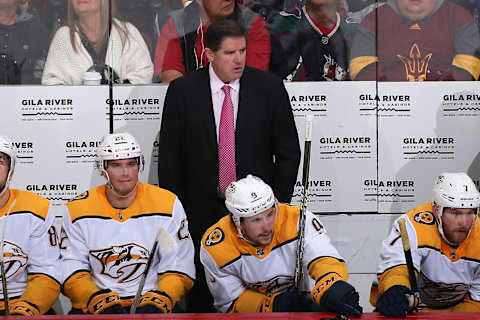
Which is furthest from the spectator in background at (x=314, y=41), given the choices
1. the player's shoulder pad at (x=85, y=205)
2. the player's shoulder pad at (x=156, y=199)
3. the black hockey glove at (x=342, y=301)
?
the black hockey glove at (x=342, y=301)

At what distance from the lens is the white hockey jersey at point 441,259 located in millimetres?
4125

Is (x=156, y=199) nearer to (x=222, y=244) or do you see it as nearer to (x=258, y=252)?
(x=222, y=244)

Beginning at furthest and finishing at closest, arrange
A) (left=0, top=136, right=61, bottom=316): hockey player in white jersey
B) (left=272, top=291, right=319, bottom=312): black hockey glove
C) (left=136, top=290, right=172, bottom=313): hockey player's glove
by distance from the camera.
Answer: (left=0, top=136, right=61, bottom=316): hockey player in white jersey → (left=136, top=290, right=172, bottom=313): hockey player's glove → (left=272, top=291, right=319, bottom=312): black hockey glove

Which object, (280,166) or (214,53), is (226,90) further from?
(280,166)

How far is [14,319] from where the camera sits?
10.1ft

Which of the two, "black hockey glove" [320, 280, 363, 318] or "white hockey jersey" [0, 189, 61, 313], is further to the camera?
"white hockey jersey" [0, 189, 61, 313]

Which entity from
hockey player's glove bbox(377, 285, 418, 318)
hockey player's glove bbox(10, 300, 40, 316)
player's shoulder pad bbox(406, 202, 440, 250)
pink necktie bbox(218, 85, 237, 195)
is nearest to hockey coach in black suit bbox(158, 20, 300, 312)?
pink necktie bbox(218, 85, 237, 195)

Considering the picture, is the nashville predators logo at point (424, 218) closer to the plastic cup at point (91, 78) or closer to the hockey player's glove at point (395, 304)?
the hockey player's glove at point (395, 304)

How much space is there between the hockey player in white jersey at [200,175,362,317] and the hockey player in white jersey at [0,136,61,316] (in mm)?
752

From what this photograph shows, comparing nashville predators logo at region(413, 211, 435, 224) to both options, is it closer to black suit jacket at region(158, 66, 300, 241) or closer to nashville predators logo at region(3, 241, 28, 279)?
black suit jacket at region(158, 66, 300, 241)

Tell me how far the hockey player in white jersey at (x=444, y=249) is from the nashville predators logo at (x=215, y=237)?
2.51 feet

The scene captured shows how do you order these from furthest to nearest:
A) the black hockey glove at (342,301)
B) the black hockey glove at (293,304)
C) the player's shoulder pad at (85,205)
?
the player's shoulder pad at (85,205) < the black hockey glove at (293,304) < the black hockey glove at (342,301)

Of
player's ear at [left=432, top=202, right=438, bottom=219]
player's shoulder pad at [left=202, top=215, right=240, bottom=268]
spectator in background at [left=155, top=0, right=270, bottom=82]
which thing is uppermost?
spectator in background at [left=155, top=0, right=270, bottom=82]

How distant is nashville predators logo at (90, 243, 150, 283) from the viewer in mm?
4195
